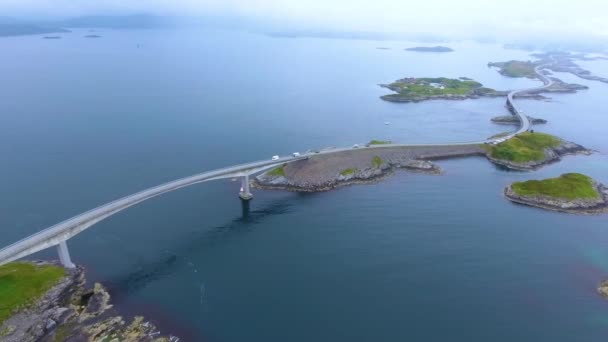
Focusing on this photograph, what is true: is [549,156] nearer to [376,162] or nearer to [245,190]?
[376,162]

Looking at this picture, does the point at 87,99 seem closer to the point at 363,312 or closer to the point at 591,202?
the point at 363,312

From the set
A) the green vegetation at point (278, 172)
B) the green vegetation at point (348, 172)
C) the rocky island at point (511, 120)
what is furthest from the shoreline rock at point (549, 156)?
the green vegetation at point (278, 172)

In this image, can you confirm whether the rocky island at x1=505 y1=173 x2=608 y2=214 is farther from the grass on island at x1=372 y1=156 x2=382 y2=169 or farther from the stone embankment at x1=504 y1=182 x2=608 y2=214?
the grass on island at x1=372 y1=156 x2=382 y2=169

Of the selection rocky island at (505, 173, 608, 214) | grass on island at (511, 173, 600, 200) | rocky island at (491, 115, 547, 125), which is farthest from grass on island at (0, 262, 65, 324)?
rocky island at (491, 115, 547, 125)

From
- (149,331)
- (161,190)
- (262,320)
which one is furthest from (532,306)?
(161,190)

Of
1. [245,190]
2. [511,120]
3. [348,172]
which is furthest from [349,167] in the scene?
[511,120]

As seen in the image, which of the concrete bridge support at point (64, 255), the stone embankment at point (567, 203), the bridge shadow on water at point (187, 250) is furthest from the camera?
the stone embankment at point (567, 203)

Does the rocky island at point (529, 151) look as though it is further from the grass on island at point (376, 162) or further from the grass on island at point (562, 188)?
the grass on island at point (376, 162)
